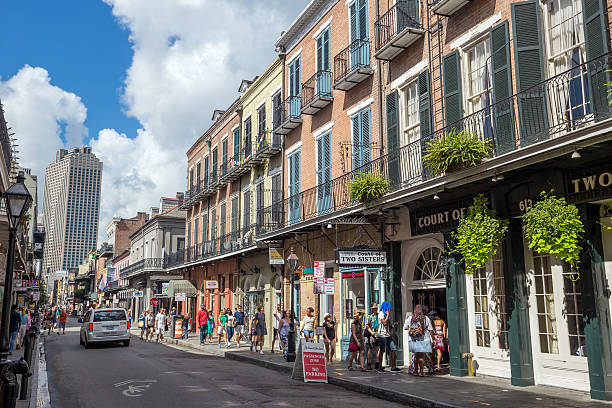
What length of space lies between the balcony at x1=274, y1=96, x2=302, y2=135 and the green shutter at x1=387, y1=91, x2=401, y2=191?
5730 mm

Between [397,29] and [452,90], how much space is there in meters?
3.10

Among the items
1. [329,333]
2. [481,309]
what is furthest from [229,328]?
[481,309]

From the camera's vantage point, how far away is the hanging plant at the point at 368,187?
13.9 meters

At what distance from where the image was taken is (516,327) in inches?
418

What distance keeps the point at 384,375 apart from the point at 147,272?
35574 millimetres

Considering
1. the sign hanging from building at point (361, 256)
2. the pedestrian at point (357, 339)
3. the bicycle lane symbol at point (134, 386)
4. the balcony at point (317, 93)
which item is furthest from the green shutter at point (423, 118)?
the bicycle lane symbol at point (134, 386)

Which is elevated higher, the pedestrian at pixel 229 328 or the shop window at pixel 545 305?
the shop window at pixel 545 305

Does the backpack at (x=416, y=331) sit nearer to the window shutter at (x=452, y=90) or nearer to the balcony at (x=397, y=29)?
the window shutter at (x=452, y=90)

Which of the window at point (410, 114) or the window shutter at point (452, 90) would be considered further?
the window at point (410, 114)

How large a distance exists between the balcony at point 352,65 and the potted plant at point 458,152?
550cm

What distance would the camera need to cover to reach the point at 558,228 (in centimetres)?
906

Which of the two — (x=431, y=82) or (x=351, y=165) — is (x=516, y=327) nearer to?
(x=431, y=82)

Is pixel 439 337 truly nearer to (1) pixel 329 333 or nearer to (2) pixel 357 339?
(2) pixel 357 339

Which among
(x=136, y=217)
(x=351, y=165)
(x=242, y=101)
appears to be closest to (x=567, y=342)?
(x=351, y=165)
